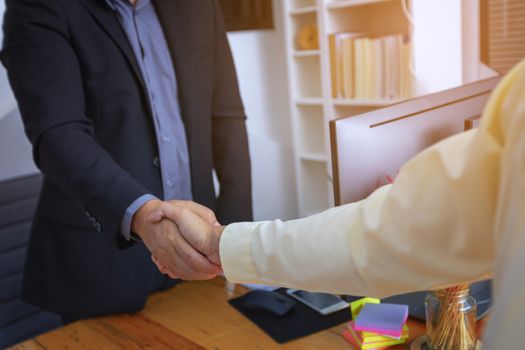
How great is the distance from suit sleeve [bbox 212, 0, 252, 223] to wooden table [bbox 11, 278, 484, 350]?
47 centimetres

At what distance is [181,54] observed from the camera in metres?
1.77

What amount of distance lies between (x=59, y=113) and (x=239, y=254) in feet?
2.27

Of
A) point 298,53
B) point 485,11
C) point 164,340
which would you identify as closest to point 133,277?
point 164,340

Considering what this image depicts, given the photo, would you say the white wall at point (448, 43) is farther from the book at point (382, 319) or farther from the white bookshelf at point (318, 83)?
the book at point (382, 319)

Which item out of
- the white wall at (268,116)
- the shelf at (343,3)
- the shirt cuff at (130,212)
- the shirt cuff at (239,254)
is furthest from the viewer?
the white wall at (268,116)

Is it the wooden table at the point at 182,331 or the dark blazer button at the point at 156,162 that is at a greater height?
the dark blazer button at the point at 156,162

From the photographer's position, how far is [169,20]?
1.78m

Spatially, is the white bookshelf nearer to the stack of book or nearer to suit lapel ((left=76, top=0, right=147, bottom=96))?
the stack of book

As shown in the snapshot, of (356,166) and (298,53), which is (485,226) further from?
(298,53)

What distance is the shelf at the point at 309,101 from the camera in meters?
3.67

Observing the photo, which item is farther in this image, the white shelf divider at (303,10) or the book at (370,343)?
the white shelf divider at (303,10)

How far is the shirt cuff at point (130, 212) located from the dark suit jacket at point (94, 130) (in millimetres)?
13

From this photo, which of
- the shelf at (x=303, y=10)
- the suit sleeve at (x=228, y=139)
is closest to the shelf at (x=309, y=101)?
the shelf at (x=303, y=10)

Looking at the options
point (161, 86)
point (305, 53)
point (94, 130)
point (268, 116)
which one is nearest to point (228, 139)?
point (161, 86)
